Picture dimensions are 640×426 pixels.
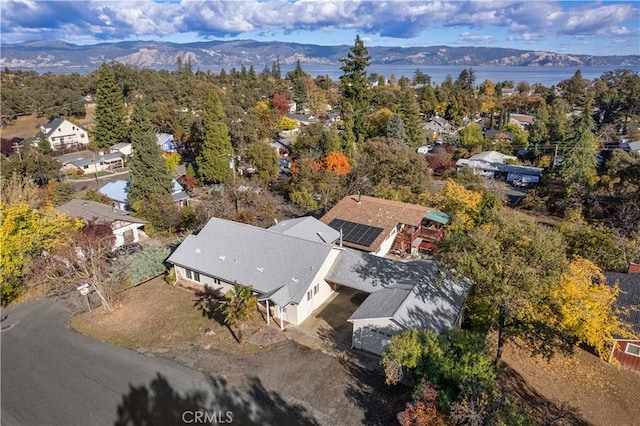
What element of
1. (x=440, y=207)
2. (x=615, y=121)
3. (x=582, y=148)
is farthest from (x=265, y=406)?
(x=615, y=121)

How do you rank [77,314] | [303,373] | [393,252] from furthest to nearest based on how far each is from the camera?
[393,252] → [77,314] → [303,373]

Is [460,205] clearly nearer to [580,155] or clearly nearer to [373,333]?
[373,333]

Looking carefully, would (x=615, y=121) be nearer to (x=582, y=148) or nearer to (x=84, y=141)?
(x=582, y=148)

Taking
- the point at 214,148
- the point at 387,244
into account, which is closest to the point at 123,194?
the point at 214,148

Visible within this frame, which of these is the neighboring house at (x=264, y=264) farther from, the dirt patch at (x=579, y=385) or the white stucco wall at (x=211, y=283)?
the dirt patch at (x=579, y=385)

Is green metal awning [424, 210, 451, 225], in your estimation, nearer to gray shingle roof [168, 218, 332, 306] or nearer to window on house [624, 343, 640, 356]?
gray shingle roof [168, 218, 332, 306]

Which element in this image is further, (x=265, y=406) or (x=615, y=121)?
(x=615, y=121)

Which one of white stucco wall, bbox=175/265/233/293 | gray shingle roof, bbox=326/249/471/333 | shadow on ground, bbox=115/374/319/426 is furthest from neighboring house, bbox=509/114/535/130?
shadow on ground, bbox=115/374/319/426
